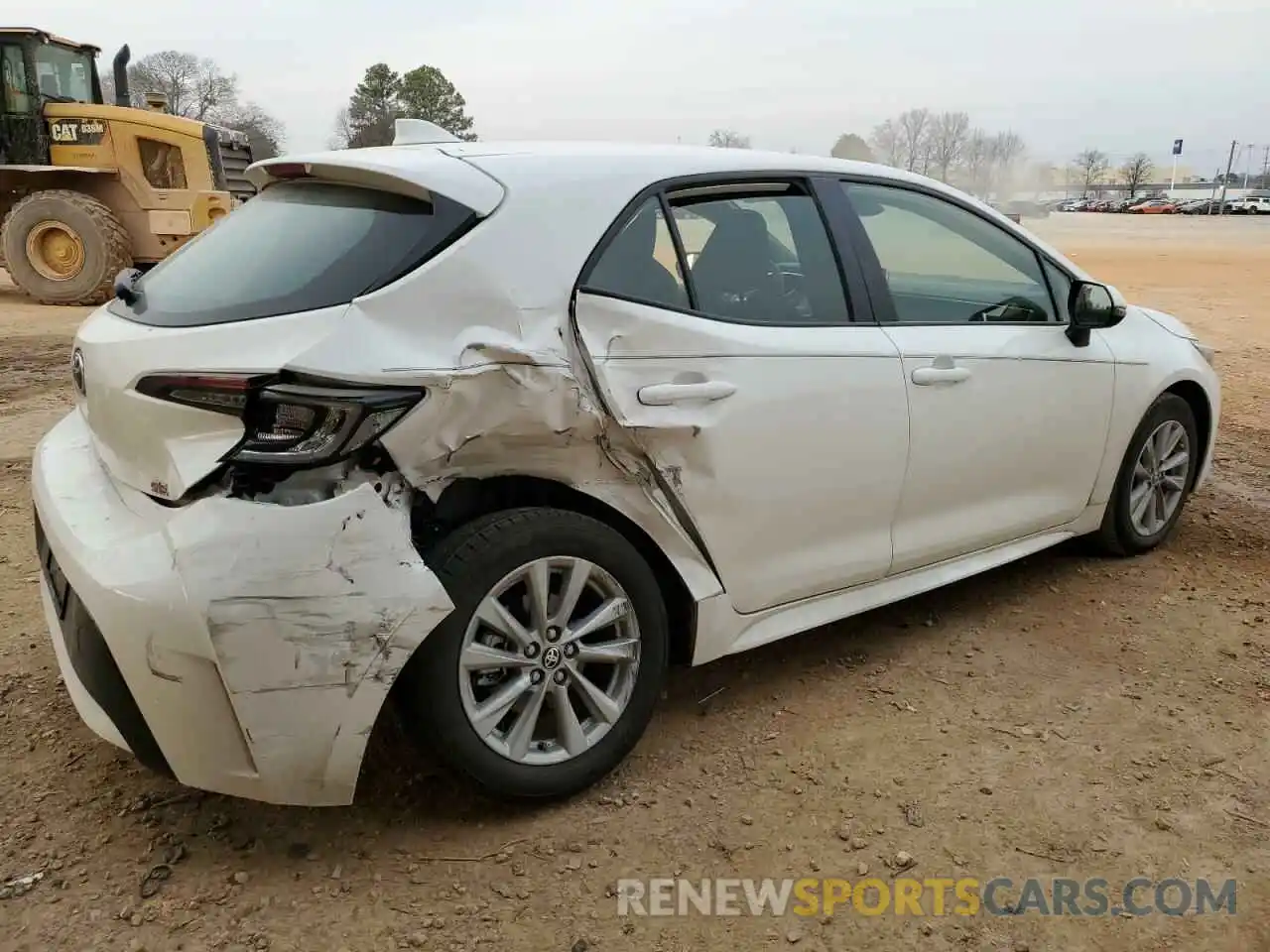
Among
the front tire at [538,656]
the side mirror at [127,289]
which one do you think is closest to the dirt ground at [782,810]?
the front tire at [538,656]

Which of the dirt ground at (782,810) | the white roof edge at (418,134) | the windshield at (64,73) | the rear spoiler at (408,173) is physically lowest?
the dirt ground at (782,810)

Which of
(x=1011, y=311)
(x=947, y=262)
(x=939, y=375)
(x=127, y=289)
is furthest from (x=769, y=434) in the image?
(x=127, y=289)

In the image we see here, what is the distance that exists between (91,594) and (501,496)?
0.93 m

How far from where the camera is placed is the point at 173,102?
55.6 metres

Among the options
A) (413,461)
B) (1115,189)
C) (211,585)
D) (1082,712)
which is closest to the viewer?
(211,585)

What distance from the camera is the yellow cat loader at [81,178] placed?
1231 cm

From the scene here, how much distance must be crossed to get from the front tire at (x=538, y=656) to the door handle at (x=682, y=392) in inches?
13.6

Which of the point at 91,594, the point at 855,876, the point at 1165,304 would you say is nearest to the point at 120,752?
the point at 91,594

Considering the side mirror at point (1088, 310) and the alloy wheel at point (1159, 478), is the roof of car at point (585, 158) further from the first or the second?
the alloy wheel at point (1159, 478)

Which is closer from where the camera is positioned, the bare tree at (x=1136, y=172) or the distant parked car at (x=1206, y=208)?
the distant parked car at (x=1206, y=208)

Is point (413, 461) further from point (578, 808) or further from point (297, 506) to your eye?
point (578, 808)

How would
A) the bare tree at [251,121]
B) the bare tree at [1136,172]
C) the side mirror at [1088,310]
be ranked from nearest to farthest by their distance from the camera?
the side mirror at [1088,310] → the bare tree at [251,121] → the bare tree at [1136,172]

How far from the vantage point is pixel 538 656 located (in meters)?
2.54

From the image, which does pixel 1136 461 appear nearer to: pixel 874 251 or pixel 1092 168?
pixel 874 251
